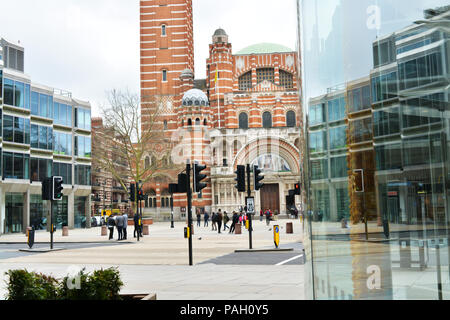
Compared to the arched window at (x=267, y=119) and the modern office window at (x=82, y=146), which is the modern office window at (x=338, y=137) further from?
the arched window at (x=267, y=119)

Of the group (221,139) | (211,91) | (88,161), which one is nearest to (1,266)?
(88,161)

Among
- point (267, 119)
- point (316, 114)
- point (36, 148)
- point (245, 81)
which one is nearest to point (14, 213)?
point (36, 148)

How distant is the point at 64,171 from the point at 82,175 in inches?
116

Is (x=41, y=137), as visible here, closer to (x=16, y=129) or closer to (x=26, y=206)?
(x=16, y=129)

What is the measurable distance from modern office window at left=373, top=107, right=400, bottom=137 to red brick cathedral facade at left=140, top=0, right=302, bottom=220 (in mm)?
60821

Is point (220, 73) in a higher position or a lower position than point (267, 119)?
higher

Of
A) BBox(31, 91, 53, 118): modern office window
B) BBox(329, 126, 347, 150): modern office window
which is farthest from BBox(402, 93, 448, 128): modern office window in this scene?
BBox(31, 91, 53, 118): modern office window

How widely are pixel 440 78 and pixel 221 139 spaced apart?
6762 cm

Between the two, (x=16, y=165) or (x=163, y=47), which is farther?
(x=163, y=47)

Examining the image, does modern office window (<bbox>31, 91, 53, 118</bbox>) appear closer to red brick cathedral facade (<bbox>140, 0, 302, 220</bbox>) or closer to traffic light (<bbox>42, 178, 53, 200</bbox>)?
red brick cathedral facade (<bbox>140, 0, 302, 220</bbox>)

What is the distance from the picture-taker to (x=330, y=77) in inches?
148

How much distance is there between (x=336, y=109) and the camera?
3.71 m

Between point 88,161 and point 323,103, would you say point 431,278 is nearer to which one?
point 323,103
